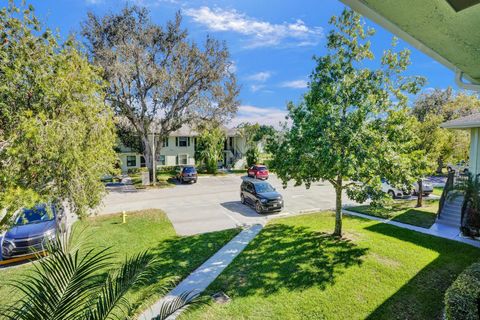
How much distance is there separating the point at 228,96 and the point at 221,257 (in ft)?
68.3

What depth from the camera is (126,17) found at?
23.0 meters

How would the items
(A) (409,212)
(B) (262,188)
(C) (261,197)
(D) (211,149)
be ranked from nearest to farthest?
(A) (409,212)
(C) (261,197)
(B) (262,188)
(D) (211,149)

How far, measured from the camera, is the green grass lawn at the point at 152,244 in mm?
8059

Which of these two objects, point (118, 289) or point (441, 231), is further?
point (441, 231)

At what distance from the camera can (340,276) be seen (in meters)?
8.16

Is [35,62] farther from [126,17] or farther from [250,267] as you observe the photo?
[126,17]

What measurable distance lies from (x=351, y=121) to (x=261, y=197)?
26.1ft

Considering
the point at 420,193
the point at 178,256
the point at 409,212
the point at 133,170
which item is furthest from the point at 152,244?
the point at 133,170

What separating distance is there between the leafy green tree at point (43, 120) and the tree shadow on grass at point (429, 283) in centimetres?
861

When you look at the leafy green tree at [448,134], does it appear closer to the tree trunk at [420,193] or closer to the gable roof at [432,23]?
the tree trunk at [420,193]

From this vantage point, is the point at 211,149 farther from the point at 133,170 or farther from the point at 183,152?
the point at 133,170

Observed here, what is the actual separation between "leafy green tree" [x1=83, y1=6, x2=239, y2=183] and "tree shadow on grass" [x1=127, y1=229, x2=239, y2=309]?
15789 mm

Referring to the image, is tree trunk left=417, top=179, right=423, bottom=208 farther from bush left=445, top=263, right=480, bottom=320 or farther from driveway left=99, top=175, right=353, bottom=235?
bush left=445, top=263, right=480, bottom=320

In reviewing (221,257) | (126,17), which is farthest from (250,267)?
(126,17)
